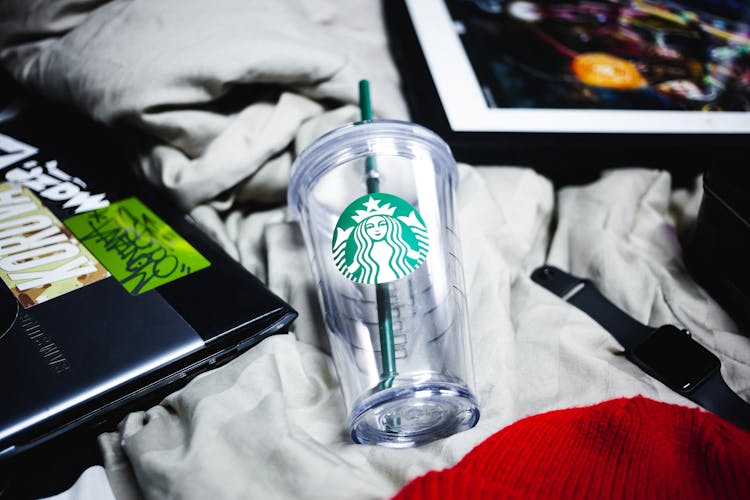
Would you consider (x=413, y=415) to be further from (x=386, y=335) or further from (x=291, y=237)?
(x=291, y=237)

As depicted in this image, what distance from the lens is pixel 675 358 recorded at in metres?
0.46

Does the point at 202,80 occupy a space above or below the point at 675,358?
above

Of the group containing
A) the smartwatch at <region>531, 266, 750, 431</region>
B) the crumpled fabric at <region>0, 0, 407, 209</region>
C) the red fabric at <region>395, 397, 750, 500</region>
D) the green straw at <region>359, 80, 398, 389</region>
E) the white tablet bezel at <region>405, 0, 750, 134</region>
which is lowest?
the smartwatch at <region>531, 266, 750, 431</region>

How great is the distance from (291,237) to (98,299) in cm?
18

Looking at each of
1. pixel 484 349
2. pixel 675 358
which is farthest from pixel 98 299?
pixel 675 358

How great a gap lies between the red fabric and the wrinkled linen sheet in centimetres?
3

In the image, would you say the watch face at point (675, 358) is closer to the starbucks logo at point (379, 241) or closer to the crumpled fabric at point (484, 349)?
the crumpled fabric at point (484, 349)

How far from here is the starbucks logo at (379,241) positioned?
16.6 inches

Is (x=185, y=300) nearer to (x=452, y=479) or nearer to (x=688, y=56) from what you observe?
(x=452, y=479)

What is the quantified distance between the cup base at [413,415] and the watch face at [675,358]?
6.2 inches

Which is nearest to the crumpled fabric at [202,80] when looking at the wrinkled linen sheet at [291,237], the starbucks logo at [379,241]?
the wrinkled linen sheet at [291,237]

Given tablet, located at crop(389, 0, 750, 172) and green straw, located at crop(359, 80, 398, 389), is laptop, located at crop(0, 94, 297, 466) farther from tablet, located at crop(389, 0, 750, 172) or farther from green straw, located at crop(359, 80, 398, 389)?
tablet, located at crop(389, 0, 750, 172)

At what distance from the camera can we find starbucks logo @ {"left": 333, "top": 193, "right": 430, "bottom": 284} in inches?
16.6

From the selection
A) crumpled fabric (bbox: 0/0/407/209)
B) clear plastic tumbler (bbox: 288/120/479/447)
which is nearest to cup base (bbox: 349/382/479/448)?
→ clear plastic tumbler (bbox: 288/120/479/447)
